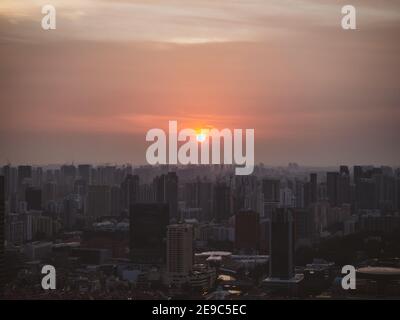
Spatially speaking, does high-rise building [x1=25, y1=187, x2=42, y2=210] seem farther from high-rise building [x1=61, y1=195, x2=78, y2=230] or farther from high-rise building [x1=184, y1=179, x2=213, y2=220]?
high-rise building [x1=184, y1=179, x2=213, y2=220]

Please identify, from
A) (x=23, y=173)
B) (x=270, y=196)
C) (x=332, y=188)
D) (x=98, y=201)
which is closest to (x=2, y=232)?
(x=23, y=173)

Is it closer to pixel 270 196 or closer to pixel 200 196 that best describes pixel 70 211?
pixel 200 196

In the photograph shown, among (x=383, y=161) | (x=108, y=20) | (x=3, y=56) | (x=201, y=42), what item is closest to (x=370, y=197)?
(x=383, y=161)

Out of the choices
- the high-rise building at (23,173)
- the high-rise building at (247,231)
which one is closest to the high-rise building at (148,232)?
the high-rise building at (247,231)

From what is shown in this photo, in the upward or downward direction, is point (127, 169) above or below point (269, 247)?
above

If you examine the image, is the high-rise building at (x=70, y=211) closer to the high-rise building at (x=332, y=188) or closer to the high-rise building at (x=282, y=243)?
the high-rise building at (x=282, y=243)
